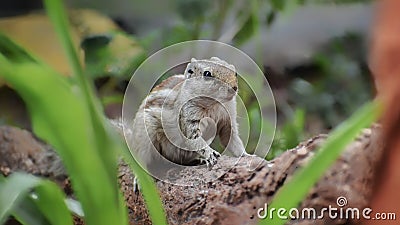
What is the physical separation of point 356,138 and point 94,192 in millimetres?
287

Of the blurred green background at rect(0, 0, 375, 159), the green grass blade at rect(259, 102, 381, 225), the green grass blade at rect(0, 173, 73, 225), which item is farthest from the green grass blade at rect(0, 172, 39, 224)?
the green grass blade at rect(259, 102, 381, 225)

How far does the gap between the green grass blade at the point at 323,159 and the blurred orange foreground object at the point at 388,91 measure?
0.02 m

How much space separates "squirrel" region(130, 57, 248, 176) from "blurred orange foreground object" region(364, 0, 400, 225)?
0.16 m

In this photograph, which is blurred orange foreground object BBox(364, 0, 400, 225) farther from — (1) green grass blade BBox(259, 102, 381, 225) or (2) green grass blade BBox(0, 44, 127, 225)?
(2) green grass blade BBox(0, 44, 127, 225)

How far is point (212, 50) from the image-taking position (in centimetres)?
72

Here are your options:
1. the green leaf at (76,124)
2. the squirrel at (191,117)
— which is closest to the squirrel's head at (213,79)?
the squirrel at (191,117)

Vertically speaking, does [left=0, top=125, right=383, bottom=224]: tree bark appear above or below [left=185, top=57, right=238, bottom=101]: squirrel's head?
below

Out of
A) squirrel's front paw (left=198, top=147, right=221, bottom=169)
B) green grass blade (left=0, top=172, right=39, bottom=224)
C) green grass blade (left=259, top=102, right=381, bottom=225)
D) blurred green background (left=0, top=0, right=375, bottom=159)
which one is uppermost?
blurred green background (left=0, top=0, right=375, bottom=159)

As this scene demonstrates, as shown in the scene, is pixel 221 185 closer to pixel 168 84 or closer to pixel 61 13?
pixel 168 84

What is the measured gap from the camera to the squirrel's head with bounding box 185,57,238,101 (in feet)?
2.29

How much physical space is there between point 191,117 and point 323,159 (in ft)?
0.54

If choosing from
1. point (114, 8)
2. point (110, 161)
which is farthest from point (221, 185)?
point (114, 8)

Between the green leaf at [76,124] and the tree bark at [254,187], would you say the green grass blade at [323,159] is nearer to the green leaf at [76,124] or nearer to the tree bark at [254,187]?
the tree bark at [254,187]

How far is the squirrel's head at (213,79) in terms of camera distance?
697mm
